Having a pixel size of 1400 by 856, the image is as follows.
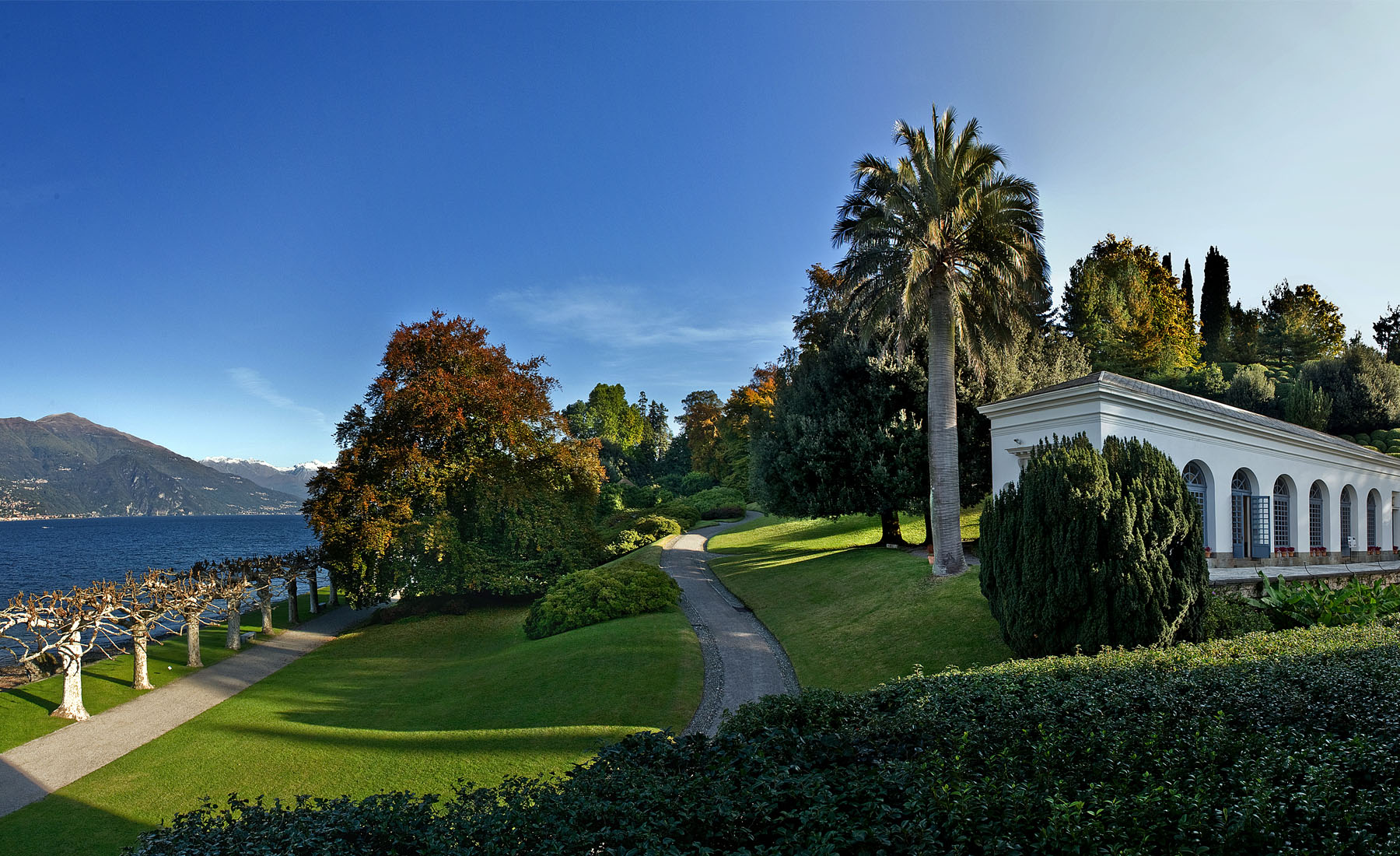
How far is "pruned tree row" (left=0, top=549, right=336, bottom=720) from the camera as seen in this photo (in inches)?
540

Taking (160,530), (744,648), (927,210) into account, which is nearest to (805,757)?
(744,648)

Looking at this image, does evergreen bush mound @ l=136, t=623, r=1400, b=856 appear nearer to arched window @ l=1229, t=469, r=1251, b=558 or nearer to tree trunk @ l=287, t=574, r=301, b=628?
arched window @ l=1229, t=469, r=1251, b=558

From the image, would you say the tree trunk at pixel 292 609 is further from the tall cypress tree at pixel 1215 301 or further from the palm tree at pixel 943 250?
the tall cypress tree at pixel 1215 301

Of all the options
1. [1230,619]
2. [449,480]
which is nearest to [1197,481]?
[1230,619]

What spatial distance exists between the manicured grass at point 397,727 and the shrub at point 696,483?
45384 mm

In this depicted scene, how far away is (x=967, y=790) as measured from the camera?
411 centimetres

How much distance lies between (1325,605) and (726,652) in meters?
12.5

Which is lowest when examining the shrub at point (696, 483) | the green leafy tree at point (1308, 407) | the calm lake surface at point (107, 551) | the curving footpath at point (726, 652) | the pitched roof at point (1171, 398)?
the calm lake surface at point (107, 551)

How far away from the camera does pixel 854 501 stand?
23484 millimetres

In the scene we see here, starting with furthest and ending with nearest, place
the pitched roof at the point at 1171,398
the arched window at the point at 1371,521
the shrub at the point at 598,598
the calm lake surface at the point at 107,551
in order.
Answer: the calm lake surface at the point at 107,551 → the arched window at the point at 1371,521 → the shrub at the point at 598,598 → the pitched roof at the point at 1171,398

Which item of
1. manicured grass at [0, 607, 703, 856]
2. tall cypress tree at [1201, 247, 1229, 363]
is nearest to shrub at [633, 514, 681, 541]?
manicured grass at [0, 607, 703, 856]

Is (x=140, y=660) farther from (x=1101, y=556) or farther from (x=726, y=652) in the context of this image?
(x=1101, y=556)

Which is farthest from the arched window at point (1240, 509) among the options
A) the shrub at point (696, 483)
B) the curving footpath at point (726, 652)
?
the shrub at point (696, 483)

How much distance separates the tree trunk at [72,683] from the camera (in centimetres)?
1370
